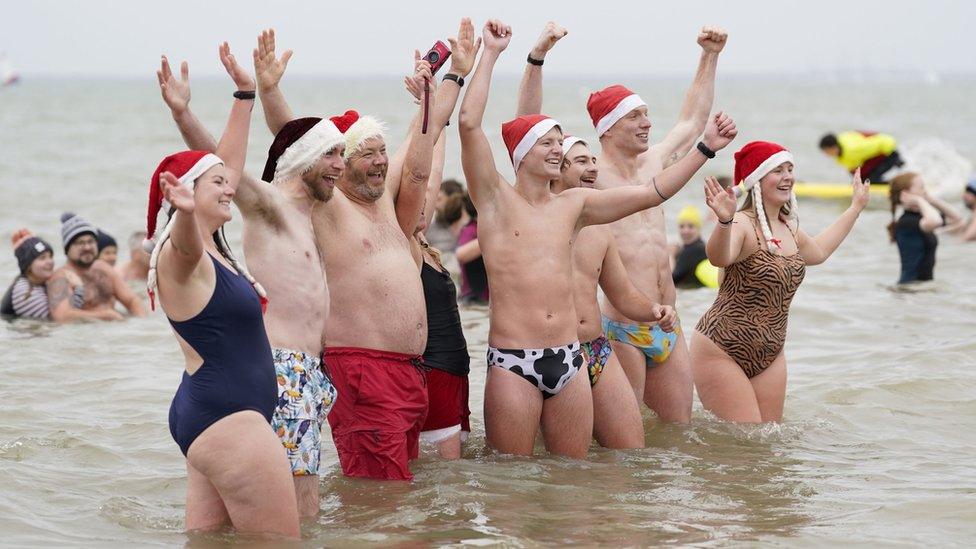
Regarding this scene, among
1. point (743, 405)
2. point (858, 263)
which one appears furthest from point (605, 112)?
point (858, 263)

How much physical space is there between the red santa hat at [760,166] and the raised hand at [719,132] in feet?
3.04

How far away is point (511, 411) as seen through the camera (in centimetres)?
621

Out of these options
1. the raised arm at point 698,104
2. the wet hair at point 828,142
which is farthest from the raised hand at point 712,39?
the wet hair at point 828,142

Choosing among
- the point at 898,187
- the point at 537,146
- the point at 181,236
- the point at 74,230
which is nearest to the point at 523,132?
the point at 537,146

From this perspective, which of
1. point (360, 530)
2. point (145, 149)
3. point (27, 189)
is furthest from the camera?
point (145, 149)

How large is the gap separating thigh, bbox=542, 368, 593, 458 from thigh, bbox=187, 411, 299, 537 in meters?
1.99

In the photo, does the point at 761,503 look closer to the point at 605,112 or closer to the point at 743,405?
the point at 743,405

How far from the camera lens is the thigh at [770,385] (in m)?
7.22

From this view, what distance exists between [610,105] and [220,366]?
3.44m

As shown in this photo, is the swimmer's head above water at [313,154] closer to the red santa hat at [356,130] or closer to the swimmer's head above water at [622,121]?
the red santa hat at [356,130]

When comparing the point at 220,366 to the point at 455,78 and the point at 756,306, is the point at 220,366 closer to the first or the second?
the point at 455,78

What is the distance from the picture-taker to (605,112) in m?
7.20

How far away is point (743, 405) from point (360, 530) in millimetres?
2637

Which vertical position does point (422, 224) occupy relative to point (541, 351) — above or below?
above
